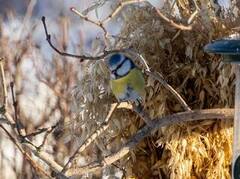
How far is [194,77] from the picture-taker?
4.59 ft

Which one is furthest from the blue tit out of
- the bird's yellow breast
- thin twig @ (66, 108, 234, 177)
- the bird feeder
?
the bird feeder

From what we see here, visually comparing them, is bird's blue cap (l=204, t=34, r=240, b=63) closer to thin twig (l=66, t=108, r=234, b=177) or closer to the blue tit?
thin twig (l=66, t=108, r=234, b=177)

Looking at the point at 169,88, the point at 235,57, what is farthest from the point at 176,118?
the point at 235,57

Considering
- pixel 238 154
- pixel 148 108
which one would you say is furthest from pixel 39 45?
pixel 238 154

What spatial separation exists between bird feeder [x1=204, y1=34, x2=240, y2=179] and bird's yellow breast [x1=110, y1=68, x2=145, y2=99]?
0.22 m

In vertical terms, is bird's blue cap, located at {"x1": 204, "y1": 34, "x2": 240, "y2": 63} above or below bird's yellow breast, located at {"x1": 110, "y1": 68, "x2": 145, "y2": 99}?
above

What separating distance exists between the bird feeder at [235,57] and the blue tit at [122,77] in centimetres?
23

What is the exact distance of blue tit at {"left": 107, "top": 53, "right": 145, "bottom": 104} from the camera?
4.53 ft

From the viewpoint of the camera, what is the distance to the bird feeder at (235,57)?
1.10m

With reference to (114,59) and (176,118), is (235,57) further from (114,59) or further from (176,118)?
(114,59)

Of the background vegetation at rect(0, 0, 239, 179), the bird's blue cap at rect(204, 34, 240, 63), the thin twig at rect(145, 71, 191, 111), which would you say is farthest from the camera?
the background vegetation at rect(0, 0, 239, 179)

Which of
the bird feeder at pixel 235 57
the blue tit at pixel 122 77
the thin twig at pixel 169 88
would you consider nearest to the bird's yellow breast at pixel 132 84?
the blue tit at pixel 122 77

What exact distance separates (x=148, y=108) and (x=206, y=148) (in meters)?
0.16

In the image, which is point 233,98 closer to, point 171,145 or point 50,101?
point 171,145
